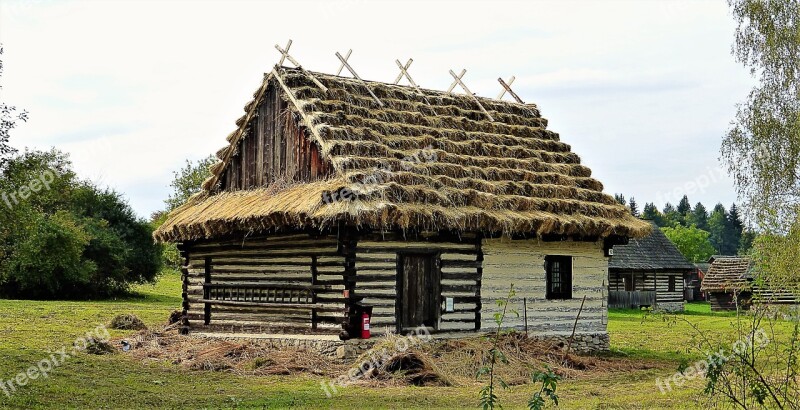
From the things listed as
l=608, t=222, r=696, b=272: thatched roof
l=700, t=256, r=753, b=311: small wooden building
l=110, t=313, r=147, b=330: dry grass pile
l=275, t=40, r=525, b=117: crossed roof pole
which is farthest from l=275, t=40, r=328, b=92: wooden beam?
l=700, t=256, r=753, b=311: small wooden building

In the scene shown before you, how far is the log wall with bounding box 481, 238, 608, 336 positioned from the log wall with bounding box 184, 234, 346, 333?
3880 millimetres

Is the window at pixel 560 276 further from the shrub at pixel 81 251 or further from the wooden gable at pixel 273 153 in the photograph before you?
the shrub at pixel 81 251

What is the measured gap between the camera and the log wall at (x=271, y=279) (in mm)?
19062

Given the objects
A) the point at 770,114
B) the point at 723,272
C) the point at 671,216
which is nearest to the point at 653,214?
the point at 671,216

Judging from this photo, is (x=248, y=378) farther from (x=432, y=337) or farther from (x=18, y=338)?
(x=18, y=338)

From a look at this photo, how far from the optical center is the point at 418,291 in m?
19.8

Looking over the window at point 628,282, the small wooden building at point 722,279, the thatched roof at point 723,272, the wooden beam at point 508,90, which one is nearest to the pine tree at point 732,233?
the thatched roof at point 723,272

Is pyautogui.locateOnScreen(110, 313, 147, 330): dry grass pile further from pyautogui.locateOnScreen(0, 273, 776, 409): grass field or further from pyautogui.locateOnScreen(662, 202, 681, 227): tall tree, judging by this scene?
pyautogui.locateOnScreen(662, 202, 681, 227): tall tree

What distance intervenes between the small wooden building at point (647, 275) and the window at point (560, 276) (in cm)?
2567

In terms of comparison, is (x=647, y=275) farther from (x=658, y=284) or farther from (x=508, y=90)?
(x=508, y=90)

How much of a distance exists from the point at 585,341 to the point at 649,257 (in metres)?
28.8

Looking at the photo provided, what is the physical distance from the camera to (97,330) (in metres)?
25.1

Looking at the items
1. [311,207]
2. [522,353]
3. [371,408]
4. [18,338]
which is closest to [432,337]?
[522,353]

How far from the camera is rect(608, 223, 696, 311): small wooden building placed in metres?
48.9
